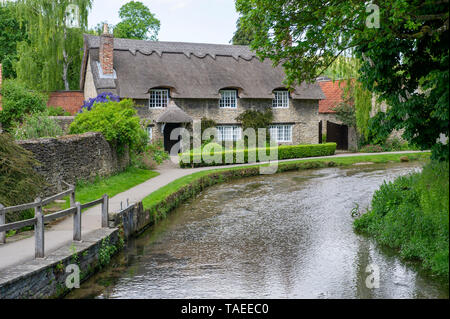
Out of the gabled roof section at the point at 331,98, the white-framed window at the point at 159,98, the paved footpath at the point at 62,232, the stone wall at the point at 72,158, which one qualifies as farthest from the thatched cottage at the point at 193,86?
the paved footpath at the point at 62,232

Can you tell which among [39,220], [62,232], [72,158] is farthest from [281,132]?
[39,220]

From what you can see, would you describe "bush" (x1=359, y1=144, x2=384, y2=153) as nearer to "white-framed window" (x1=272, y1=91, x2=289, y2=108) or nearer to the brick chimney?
"white-framed window" (x1=272, y1=91, x2=289, y2=108)

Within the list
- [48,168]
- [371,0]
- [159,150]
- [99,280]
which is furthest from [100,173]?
[371,0]

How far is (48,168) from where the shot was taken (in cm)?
1504

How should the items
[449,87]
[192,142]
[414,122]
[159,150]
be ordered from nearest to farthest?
1. [449,87]
2. [414,122]
3. [159,150]
4. [192,142]

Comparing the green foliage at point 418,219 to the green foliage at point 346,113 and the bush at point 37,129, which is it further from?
the green foliage at point 346,113

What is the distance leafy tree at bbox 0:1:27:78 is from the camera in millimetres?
40344

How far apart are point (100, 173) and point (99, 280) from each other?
10.2 m

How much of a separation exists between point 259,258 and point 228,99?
23.6m

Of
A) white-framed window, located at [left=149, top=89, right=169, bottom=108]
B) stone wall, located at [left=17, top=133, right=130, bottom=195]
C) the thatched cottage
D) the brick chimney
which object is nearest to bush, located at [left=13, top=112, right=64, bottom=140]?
stone wall, located at [left=17, top=133, right=130, bottom=195]

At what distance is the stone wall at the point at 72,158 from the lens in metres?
14.7

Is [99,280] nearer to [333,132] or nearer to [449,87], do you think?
[449,87]

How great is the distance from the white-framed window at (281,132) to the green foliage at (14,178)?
967 inches

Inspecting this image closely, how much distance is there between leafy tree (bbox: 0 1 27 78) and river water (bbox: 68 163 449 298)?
97.3 feet
